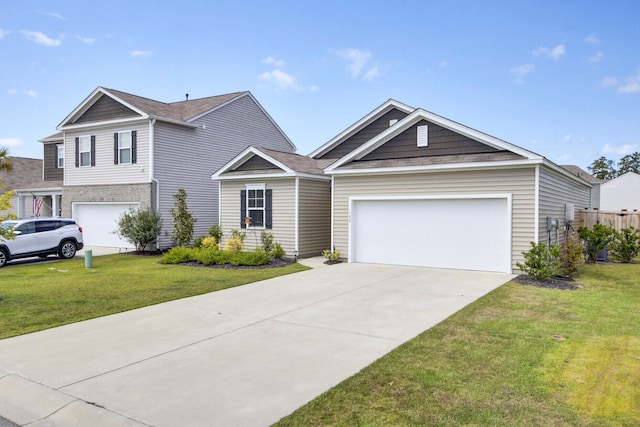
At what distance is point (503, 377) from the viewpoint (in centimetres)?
474

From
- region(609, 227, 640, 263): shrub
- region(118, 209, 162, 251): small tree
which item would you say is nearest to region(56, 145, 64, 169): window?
region(118, 209, 162, 251): small tree

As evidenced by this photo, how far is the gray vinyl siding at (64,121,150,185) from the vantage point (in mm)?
19141

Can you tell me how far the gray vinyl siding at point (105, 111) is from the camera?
19.6 metres

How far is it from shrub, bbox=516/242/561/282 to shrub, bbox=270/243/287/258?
7557mm

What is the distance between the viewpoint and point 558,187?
13625mm

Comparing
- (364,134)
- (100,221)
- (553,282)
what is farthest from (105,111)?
(553,282)

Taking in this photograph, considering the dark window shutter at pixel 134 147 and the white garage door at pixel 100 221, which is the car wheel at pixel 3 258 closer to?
the white garage door at pixel 100 221

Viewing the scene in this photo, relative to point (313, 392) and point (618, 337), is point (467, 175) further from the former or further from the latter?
point (313, 392)

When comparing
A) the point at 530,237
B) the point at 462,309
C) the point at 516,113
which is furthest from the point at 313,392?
the point at 516,113

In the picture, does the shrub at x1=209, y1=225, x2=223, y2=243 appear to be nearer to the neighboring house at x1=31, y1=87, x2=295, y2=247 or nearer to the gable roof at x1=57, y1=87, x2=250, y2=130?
the neighboring house at x1=31, y1=87, x2=295, y2=247

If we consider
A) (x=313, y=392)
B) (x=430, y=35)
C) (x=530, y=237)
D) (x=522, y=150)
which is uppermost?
(x=430, y=35)

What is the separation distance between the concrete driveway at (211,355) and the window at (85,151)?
576 inches

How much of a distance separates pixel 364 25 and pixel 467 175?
859cm

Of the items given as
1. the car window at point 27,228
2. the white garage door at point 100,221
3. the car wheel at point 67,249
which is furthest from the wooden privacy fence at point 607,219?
the car window at point 27,228
